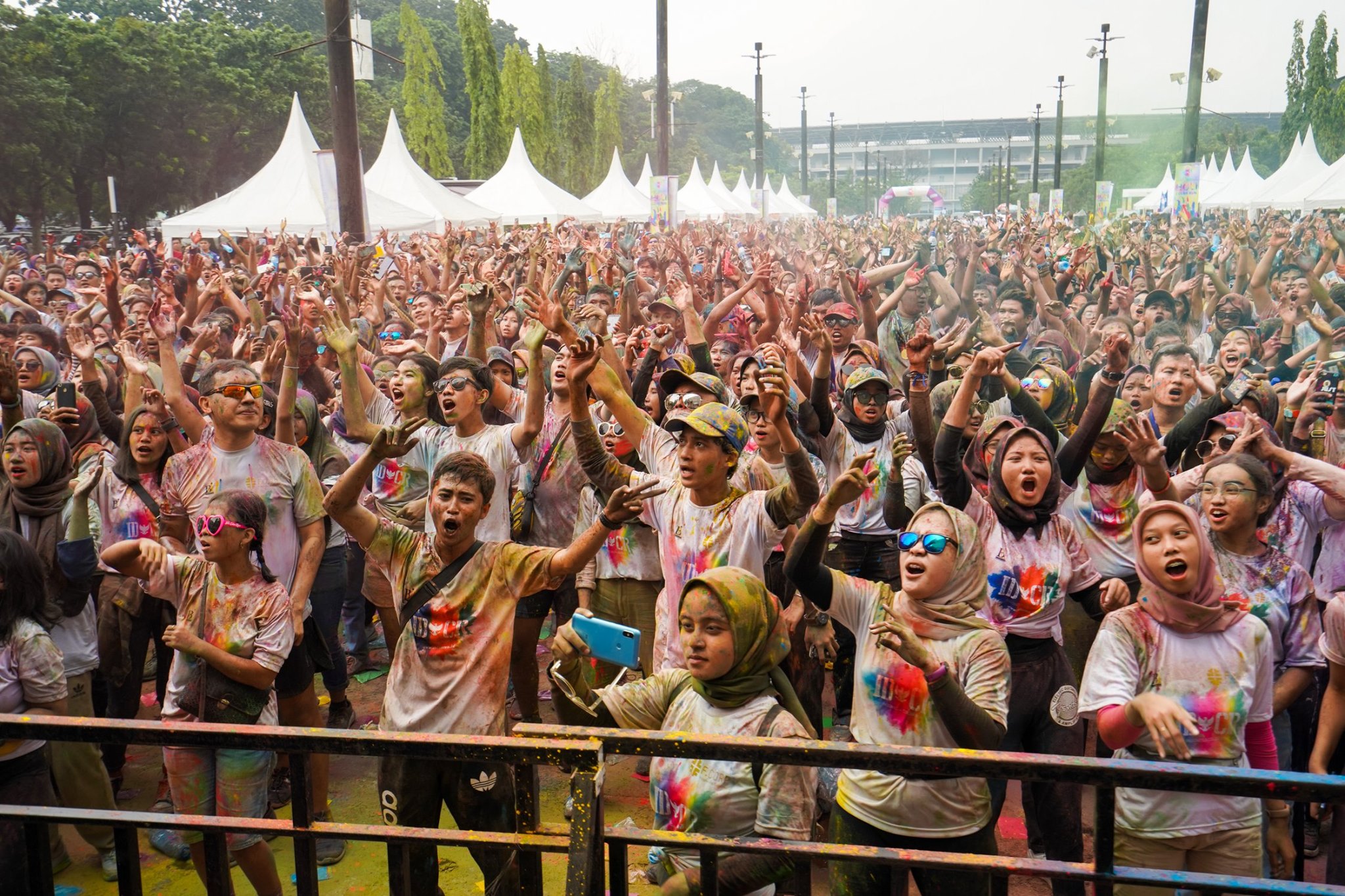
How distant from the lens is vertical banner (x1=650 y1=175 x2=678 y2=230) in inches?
932

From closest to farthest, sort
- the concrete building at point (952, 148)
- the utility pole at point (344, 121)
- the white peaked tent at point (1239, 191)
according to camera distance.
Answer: the utility pole at point (344, 121)
the white peaked tent at point (1239, 191)
the concrete building at point (952, 148)

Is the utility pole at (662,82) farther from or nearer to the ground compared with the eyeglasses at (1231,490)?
farther from the ground

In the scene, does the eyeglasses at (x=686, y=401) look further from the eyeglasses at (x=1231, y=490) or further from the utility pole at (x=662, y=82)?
the utility pole at (x=662, y=82)

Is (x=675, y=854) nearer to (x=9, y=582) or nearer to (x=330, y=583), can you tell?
(x=9, y=582)

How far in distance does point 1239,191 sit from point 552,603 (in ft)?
116

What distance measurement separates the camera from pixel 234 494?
3910 millimetres

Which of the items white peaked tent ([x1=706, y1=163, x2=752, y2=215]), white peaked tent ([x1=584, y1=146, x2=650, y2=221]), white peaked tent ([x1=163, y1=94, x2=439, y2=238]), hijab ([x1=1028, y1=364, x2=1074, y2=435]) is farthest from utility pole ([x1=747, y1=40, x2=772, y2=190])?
hijab ([x1=1028, y1=364, x2=1074, y2=435])

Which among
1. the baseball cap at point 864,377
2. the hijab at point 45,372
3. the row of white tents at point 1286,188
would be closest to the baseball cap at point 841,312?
the baseball cap at point 864,377

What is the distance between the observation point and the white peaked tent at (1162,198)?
38344 millimetres

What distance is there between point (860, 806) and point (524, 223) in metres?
22.9

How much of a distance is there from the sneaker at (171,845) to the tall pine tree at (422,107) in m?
36.9

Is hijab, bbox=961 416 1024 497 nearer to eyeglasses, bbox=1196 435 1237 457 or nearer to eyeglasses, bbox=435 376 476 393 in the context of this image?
eyeglasses, bbox=1196 435 1237 457

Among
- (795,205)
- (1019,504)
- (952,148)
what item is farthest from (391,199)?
(952,148)

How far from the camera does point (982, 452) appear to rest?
15.3 ft
